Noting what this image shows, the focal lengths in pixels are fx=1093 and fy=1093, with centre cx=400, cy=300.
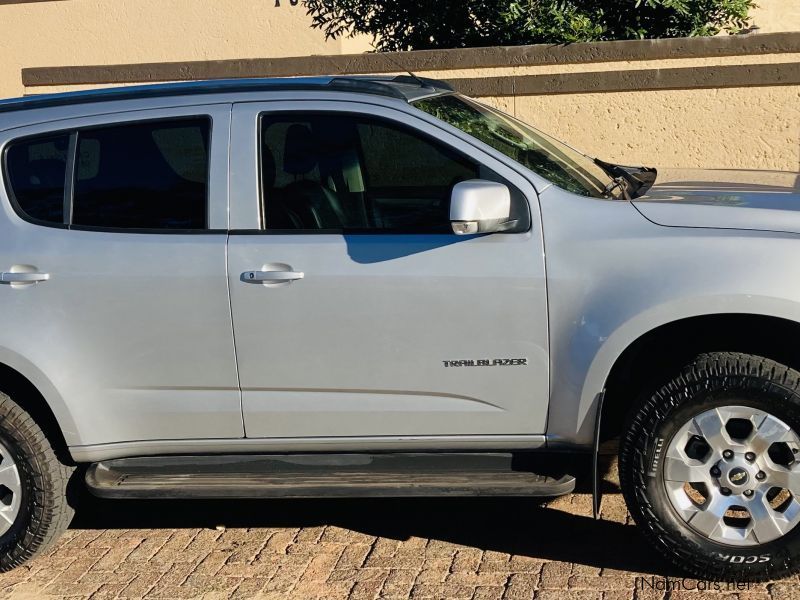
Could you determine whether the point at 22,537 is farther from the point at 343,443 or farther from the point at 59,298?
the point at 343,443

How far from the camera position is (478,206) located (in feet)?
13.5

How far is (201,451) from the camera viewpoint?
4598 mm

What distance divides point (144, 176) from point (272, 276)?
2.53ft

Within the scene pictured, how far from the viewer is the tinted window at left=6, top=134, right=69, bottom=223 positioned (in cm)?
465

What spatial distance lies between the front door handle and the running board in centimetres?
76

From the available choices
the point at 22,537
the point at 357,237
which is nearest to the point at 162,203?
the point at 357,237

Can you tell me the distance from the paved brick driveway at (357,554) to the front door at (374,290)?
24.1 inches

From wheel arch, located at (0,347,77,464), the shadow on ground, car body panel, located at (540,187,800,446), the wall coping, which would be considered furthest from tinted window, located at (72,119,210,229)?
the wall coping

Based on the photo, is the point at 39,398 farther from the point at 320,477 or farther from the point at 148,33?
the point at 148,33

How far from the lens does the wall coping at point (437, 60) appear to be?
28.4 ft

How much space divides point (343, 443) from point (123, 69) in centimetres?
661

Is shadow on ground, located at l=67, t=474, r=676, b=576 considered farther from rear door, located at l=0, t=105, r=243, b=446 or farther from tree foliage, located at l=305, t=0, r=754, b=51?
tree foliage, located at l=305, t=0, r=754, b=51

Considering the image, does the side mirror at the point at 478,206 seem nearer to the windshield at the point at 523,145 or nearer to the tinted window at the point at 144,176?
the windshield at the point at 523,145

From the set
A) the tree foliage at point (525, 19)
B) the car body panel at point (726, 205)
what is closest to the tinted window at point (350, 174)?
the car body panel at point (726, 205)
